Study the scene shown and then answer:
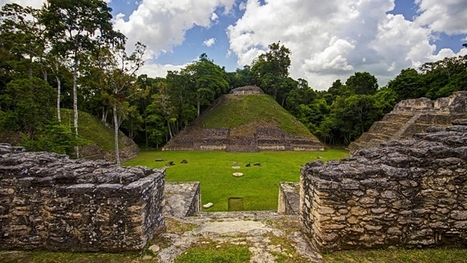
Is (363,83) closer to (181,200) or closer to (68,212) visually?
(181,200)

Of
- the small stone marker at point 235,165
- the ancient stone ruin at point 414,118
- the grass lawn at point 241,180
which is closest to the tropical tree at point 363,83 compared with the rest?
the ancient stone ruin at point 414,118

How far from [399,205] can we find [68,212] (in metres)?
5.31

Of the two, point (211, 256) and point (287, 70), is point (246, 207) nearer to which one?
point (211, 256)

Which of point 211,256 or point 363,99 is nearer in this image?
point 211,256

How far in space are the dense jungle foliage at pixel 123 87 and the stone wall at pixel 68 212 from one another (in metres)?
8.19

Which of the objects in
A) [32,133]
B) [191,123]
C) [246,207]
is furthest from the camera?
[191,123]

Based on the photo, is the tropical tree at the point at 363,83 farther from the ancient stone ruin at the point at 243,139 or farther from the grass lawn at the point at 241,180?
the grass lawn at the point at 241,180

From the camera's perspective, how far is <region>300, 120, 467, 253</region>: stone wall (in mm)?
3582

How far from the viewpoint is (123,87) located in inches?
666

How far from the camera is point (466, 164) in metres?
3.55

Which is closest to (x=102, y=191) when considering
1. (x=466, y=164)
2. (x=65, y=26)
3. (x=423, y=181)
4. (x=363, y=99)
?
(x=423, y=181)

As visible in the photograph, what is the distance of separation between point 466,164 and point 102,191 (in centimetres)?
578

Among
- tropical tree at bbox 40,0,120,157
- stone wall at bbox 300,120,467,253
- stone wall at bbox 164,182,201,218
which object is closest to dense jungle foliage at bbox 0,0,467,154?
tropical tree at bbox 40,0,120,157

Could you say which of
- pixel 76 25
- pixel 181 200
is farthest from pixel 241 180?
pixel 76 25
